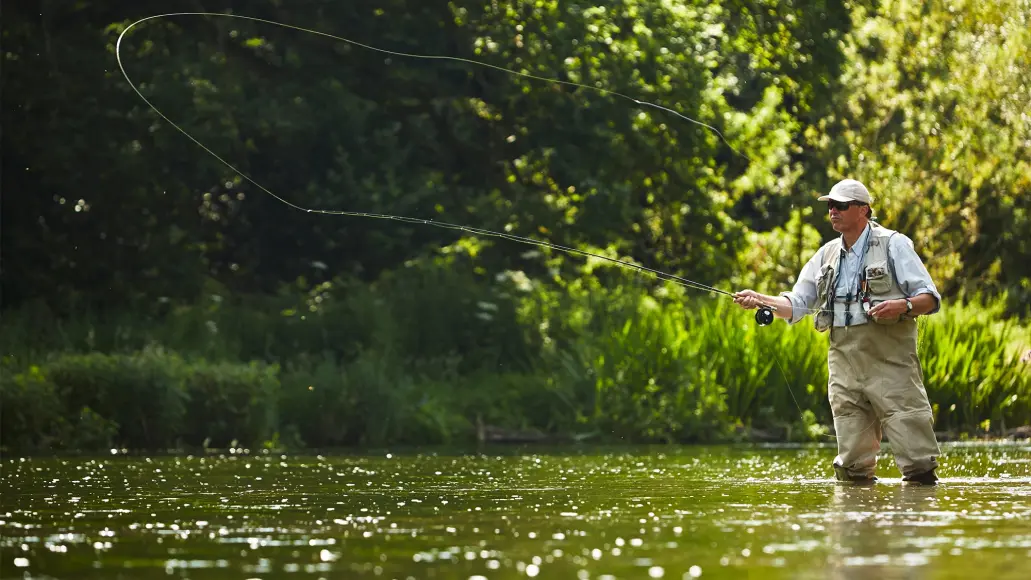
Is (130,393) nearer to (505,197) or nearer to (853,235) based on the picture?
(853,235)

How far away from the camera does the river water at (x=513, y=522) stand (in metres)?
6.18

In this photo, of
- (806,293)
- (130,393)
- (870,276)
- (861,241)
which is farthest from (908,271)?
(130,393)

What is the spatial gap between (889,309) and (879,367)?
0.37 m

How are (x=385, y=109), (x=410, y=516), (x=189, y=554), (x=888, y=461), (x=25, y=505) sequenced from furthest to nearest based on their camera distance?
(x=385, y=109) < (x=888, y=461) < (x=25, y=505) < (x=410, y=516) < (x=189, y=554)

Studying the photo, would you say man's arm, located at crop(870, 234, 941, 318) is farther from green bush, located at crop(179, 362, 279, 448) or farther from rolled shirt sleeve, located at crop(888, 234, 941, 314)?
green bush, located at crop(179, 362, 279, 448)

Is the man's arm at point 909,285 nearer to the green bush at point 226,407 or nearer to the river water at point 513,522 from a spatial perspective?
the river water at point 513,522

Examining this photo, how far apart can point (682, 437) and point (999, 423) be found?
3.27 metres

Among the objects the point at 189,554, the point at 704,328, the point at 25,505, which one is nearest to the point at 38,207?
the point at 704,328

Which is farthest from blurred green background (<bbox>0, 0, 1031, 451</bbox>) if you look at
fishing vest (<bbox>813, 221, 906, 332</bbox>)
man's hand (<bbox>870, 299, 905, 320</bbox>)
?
man's hand (<bbox>870, 299, 905, 320</bbox>)

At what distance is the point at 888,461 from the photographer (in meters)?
13.3

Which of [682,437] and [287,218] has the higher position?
[287,218]

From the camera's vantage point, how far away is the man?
31.5 ft

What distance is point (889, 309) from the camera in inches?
372

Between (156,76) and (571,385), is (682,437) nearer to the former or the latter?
(571,385)
